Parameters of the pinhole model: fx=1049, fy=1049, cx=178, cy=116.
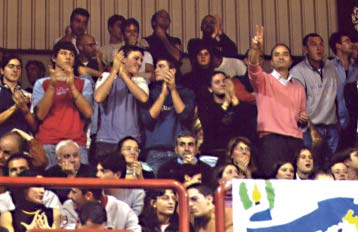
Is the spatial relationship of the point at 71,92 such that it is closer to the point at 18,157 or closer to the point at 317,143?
the point at 18,157

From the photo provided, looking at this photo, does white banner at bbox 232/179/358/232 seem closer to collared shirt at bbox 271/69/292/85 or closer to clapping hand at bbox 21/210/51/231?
clapping hand at bbox 21/210/51/231

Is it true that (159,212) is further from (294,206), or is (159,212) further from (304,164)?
(304,164)

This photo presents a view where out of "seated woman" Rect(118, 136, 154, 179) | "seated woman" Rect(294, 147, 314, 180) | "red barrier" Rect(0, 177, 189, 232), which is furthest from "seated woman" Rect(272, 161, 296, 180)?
"red barrier" Rect(0, 177, 189, 232)

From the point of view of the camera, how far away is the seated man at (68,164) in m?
8.59

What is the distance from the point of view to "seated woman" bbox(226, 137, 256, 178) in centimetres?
936

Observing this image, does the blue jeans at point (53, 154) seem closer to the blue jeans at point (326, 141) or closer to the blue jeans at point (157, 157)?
the blue jeans at point (157, 157)

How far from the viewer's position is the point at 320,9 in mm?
13016

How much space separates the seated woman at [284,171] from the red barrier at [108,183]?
7.99 feet

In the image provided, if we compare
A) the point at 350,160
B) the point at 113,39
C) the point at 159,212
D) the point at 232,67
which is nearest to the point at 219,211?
the point at 159,212

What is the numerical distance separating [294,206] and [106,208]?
1.37 m

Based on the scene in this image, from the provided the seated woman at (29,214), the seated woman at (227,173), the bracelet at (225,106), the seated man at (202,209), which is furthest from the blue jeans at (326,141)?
the seated woman at (29,214)

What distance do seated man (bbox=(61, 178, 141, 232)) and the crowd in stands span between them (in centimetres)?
17

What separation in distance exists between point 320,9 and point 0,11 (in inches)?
154

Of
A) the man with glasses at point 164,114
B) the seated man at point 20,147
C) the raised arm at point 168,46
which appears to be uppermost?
the raised arm at point 168,46
